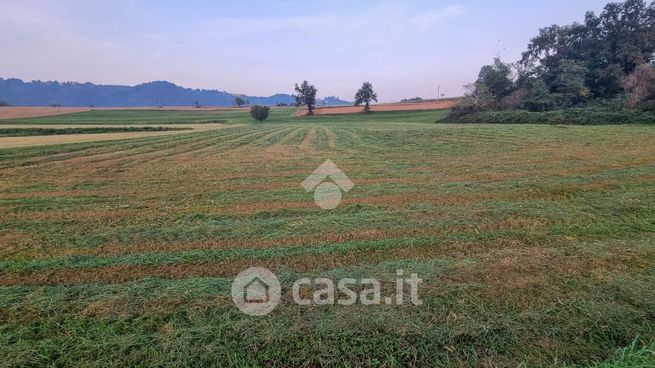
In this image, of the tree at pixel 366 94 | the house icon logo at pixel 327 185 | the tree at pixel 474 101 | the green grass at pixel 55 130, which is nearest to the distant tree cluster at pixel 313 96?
the tree at pixel 366 94

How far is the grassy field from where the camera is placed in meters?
3.41

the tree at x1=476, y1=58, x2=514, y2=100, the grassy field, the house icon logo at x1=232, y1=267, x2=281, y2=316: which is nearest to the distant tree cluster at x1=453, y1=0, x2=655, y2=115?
the tree at x1=476, y1=58, x2=514, y2=100

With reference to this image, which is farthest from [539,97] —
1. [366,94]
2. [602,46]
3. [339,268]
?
[339,268]

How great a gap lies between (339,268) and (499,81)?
63.1 meters

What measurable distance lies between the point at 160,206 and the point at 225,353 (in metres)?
6.50

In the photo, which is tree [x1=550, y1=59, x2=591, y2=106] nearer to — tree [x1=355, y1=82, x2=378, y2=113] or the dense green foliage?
the dense green foliage

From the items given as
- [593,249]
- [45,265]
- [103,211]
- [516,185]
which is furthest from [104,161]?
[593,249]

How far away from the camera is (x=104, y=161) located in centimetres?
1700

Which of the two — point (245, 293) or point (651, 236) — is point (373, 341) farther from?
point (651, 236)

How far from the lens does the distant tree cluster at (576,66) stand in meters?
50.0

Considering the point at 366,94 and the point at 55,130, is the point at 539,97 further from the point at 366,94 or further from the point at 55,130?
the point at 55,130

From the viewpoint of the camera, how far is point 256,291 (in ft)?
14.6

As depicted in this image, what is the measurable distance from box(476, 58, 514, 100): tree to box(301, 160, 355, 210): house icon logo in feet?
175

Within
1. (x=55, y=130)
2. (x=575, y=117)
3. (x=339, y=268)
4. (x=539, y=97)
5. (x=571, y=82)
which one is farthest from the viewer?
(x=539, y=97)
